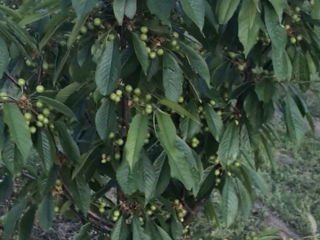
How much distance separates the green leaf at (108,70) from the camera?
1.36 meters

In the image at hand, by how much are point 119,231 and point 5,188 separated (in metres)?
0.48

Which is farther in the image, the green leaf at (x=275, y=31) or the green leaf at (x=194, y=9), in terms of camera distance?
the green leaf at (x=275, y=31)

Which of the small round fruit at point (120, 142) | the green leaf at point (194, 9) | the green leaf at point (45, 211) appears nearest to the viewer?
the green leaf at point (194, 9)

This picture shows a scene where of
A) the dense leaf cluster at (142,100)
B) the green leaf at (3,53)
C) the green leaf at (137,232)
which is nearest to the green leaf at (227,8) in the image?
the dense leaf cluster at (142,100)

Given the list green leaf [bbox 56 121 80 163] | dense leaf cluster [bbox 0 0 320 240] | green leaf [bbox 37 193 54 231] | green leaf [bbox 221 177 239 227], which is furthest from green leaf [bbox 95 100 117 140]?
green leaf [bbox 221 177 239 227]

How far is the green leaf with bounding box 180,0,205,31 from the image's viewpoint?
3.95 feet

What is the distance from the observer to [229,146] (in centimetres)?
179

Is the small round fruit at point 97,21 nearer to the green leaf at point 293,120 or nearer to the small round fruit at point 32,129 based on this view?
the small round fruit at point 32,129

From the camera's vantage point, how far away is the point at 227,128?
183 cm

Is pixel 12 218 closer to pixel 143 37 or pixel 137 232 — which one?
pixel 137 232

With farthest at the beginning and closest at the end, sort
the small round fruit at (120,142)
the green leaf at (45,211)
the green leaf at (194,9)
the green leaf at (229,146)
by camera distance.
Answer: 1. the green leaf at (229,146)
2. the green leaf at (45,211)
3. the small round fruit at (120,142)
4. the green leaf at (194,9)

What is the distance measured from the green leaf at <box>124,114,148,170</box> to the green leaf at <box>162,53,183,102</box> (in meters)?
0.14

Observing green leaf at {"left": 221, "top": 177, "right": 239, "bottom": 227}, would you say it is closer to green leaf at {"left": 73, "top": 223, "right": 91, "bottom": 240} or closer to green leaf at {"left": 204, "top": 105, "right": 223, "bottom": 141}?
green leaf at {"left": 204, "top": 105, "right": 223, "bottom": 141}

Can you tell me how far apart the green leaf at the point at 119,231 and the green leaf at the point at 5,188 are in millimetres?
448
